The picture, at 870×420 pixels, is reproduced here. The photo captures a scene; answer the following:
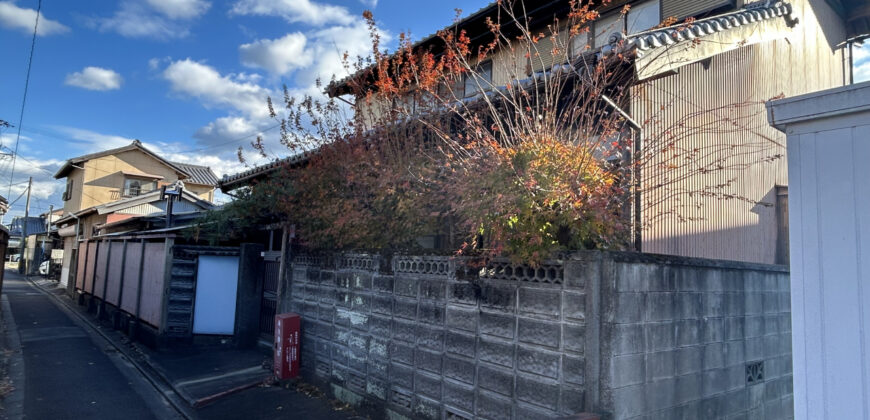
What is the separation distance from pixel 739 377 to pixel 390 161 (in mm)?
4559

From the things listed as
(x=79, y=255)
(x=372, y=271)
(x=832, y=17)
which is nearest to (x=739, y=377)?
(x=372, y=271)

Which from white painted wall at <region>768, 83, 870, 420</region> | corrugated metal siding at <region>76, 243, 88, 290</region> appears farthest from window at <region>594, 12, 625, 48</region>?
corrugated metal siding at <region>76, 243, 88, 290</region>

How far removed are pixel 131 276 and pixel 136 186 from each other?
2276 cm

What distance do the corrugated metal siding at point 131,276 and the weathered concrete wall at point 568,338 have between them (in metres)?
8.37

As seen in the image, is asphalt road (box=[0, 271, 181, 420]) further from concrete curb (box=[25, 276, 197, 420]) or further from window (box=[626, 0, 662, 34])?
window (box=[626, 0, 662, 34])

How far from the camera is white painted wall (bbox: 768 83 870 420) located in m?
2.78

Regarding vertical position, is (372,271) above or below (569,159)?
below

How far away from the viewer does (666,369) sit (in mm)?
4246

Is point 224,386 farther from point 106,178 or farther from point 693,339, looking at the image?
point 106,178

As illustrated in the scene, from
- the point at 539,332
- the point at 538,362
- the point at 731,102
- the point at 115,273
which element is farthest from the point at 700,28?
the point at 115,273

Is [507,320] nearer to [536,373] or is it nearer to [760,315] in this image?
[536,373]

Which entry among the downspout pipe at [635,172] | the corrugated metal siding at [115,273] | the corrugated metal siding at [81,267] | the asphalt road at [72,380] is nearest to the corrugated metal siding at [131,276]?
the corrugated metal siding at [115,273]

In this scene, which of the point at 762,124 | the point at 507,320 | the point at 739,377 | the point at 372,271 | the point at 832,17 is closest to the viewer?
the point at 507,320

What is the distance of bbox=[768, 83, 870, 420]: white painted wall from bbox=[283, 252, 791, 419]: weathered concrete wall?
1182 millimetres
